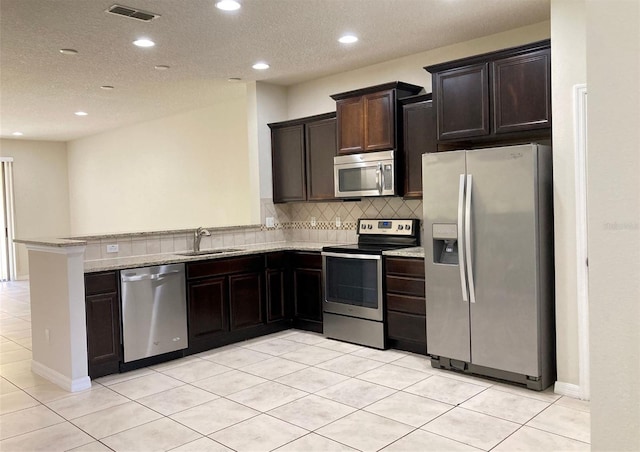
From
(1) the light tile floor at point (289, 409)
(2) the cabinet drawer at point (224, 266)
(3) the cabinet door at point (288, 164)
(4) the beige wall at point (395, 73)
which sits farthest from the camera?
(3) the cabinet door at point (288, 164)

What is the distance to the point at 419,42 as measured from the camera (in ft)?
15.5

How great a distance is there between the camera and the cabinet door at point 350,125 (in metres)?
5.14

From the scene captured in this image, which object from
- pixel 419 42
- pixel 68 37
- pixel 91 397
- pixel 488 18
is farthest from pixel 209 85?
pixel 91 397

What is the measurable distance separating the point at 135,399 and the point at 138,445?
789 millimetres

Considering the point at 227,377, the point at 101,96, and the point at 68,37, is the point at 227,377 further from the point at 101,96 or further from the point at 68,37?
the point at 101,96

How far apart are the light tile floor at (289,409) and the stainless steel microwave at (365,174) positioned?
154 centimetres

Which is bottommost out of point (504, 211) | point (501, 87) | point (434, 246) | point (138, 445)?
point (138, 445)

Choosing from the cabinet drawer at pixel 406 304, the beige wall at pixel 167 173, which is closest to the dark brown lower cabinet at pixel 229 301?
the beige wall at pixel 167 173

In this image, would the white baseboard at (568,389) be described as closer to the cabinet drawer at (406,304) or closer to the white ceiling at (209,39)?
the cabinet drawer at (406,304)

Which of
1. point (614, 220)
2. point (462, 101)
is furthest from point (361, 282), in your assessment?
point (614, 220)

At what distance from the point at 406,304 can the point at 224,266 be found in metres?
1.76

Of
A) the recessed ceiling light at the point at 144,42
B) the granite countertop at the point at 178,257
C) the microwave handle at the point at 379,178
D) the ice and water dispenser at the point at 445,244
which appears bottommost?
the granite countertop at the point at 178,257

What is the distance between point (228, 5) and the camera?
3.66 metres

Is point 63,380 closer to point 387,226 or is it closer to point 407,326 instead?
point 407,326
